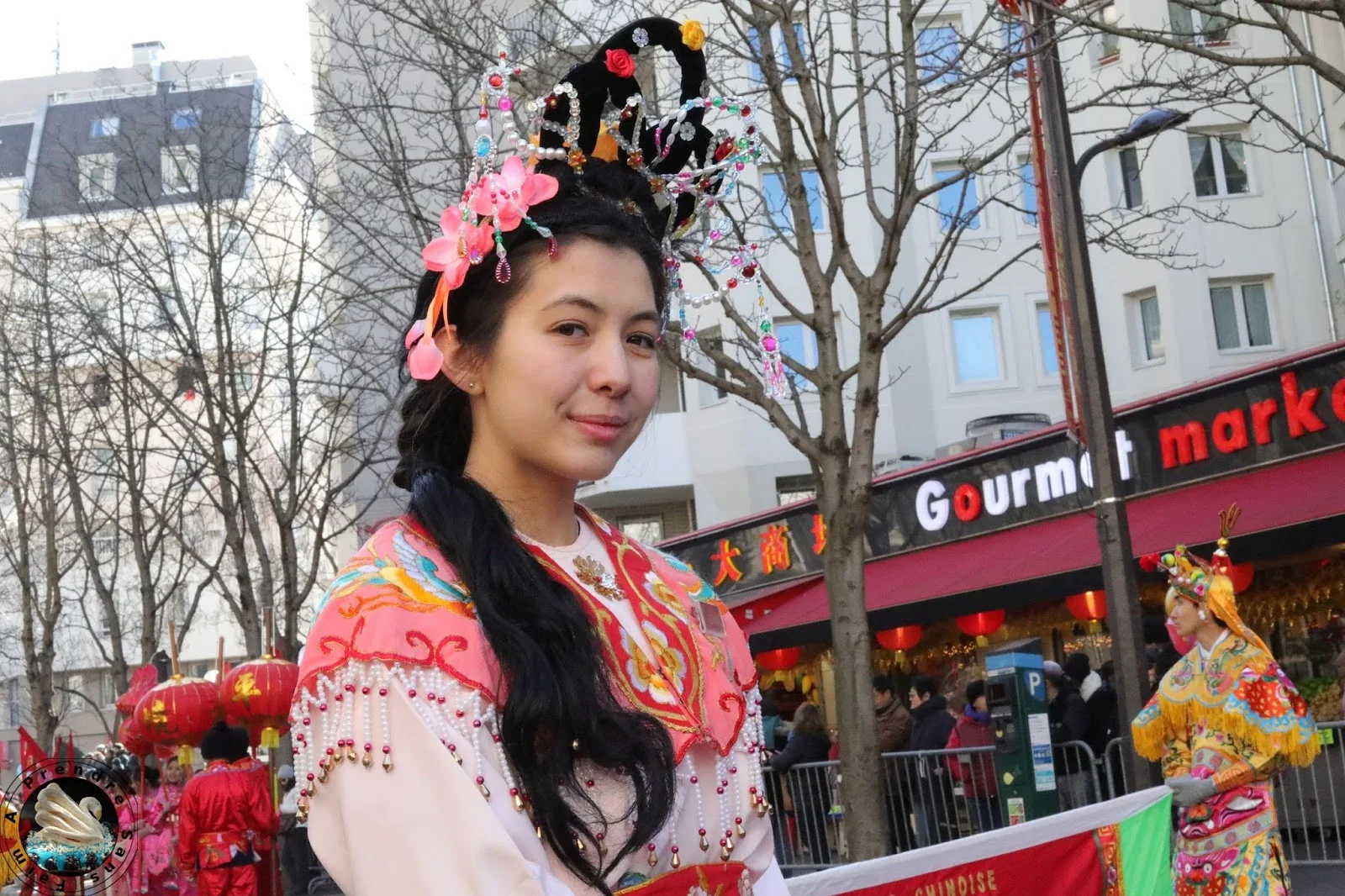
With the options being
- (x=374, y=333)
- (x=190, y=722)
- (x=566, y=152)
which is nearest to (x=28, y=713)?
(x=374, y=333)

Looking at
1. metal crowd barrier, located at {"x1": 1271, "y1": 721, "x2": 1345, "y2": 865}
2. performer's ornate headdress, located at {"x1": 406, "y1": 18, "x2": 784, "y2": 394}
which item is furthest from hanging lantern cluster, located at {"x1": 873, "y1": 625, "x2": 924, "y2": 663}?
performer's ornate headdress, located at {"x1": 406, "y1": 18, "x2": 784, "y2": 394}

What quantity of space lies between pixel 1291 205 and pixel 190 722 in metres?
18.3

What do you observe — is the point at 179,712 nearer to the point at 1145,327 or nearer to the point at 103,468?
the point at 1145,327

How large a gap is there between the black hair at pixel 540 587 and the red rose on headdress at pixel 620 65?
140mm

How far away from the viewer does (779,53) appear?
16125 mm

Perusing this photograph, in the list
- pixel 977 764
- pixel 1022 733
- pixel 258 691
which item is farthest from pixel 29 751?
pixel 977 764

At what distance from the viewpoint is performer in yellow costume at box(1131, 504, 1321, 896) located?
723 cm

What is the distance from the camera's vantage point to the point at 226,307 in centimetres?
1961

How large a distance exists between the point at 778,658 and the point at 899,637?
2349mm

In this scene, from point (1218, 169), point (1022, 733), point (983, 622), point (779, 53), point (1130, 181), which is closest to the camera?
point (1022, 733)

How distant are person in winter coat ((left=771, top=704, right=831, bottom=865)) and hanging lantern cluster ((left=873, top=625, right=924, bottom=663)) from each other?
4.46 metres

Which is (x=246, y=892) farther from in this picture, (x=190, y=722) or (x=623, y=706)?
(x=623, y=706)

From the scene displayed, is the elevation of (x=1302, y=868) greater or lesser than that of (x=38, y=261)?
lesser

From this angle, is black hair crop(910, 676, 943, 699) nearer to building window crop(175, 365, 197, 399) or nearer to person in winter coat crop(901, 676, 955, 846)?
person in winter coat crop(901, 676, 955, 846)
